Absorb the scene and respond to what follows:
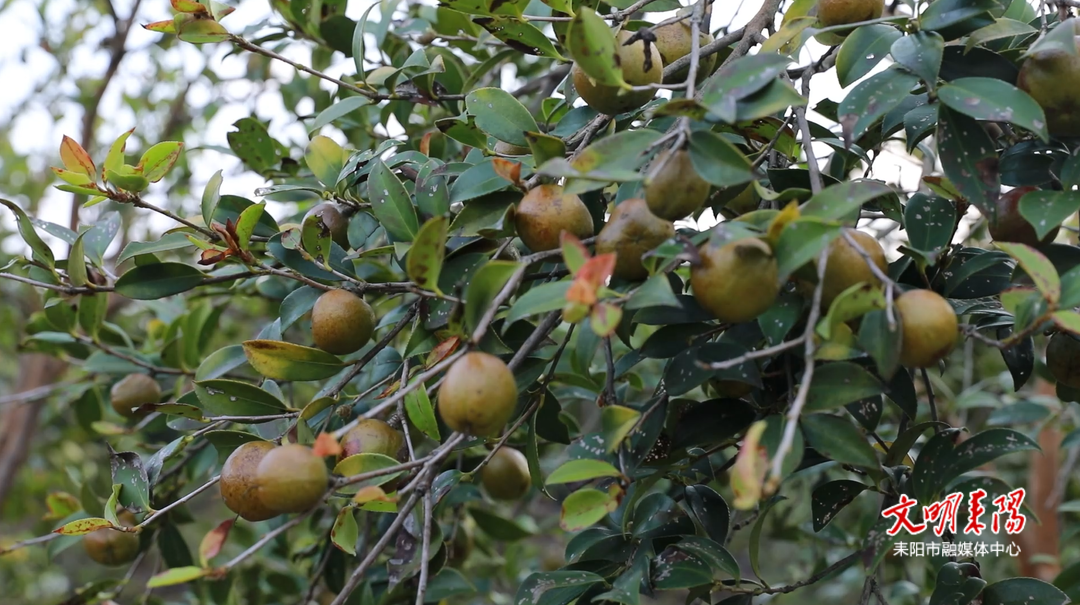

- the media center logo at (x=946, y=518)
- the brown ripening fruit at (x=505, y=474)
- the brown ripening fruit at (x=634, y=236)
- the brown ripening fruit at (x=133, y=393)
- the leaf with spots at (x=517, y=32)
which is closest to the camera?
the brown ripening fruit at (x=634, y=236)

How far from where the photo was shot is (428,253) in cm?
65

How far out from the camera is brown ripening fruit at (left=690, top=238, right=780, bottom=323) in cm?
58

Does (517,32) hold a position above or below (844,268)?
above

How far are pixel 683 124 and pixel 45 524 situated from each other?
1906mm

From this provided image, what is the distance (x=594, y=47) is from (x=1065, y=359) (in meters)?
0.60

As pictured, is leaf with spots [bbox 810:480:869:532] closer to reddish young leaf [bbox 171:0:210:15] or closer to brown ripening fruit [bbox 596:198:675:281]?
brown ripening fruit [bbox 596:198:675:281]

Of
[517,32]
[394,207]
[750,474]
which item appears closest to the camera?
[750,474]

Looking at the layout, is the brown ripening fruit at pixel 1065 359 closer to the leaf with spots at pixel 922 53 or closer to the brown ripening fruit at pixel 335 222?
the leaf with spots at pixel 922 53

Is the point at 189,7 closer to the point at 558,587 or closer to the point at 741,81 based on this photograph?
the point at 741,81

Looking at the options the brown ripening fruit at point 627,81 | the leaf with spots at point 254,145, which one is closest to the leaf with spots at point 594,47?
the brown ripening fruit at point 627,81

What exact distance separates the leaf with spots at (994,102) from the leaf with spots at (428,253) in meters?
0.43

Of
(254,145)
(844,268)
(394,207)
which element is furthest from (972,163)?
(254,145)

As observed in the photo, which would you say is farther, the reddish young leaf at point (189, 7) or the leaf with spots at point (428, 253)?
the reddish young leaf at point (189, 7)

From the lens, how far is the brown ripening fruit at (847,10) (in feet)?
2.77
